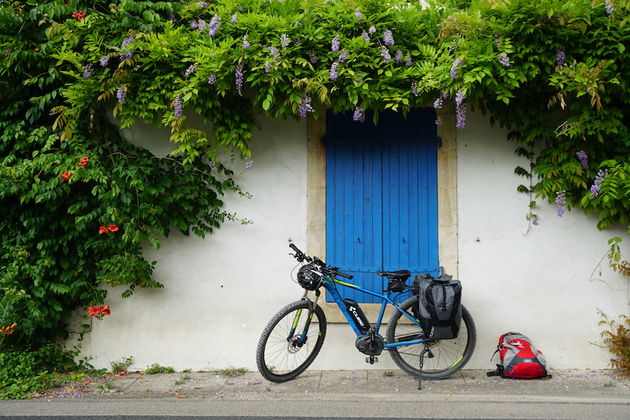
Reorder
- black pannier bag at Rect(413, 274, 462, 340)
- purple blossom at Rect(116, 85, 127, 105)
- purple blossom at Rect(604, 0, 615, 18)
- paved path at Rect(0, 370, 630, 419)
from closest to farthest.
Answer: paved path at Rect(0, 370, 630, 419) < purple blossom at Rect(604, 0, 615, 18) < black pannier bag at Rect(413, 274, 462, 340) < purple blossom at Rect(116, 85, 127, 105)

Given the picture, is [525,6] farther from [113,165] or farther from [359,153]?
[113,165]

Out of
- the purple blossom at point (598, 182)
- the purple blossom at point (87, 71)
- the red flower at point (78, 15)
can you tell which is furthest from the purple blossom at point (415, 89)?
the red flower at point (78, 15)

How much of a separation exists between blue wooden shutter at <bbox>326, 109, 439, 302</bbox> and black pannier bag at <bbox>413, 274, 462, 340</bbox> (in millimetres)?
631

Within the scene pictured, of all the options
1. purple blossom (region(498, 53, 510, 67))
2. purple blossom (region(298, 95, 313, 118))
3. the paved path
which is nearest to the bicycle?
the paved path

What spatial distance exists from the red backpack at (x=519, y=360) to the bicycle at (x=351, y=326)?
0.32 metres

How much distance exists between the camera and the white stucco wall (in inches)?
203

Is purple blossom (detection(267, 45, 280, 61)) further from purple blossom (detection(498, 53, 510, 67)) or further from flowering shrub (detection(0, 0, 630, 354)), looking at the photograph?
purple blossom (detection(498, 53, 510, 67))

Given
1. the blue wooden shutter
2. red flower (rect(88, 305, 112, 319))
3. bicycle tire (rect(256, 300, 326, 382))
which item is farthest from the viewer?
the blue wooden shutter

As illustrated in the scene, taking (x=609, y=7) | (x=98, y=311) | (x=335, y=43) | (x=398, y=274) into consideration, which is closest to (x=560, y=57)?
(x=609, y=7)

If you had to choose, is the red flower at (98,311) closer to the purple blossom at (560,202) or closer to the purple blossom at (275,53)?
the purple blossom at (275,53)

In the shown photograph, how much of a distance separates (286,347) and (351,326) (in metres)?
0.67

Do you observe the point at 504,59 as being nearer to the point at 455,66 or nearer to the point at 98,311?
the point at 455,66

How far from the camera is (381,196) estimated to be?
535 centimetres

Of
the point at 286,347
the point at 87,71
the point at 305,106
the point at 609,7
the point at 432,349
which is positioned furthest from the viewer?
the point at 432,349
